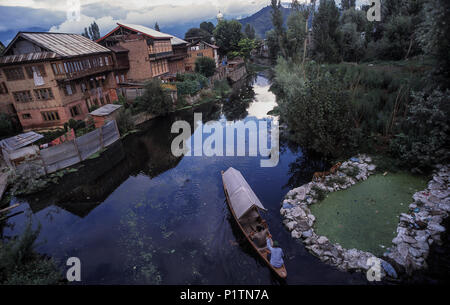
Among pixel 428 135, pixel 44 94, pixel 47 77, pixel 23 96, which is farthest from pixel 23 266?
pixel 23 96

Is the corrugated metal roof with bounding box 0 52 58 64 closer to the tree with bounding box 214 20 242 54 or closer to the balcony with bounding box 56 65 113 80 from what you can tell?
the balcony with bounding box 56 65 113 80

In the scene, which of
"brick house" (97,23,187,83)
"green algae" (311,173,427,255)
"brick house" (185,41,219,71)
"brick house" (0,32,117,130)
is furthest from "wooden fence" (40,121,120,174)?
"brick house" (185,41,219,71)

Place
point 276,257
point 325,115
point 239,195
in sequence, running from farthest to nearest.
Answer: point 325,115 < point 239,195 < point 276,257

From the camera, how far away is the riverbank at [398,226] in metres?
10.7

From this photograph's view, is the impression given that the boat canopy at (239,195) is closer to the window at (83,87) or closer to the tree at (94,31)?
the window at (83,87)

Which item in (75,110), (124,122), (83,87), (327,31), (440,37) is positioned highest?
(327,31)

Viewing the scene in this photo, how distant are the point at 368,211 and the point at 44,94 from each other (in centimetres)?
3482

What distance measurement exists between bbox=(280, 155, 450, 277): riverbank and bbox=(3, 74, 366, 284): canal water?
0.61 m

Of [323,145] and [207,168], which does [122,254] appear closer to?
[207,168]

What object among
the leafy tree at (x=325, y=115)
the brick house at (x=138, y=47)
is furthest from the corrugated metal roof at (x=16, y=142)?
the leafy tree at (x=325, y=115)

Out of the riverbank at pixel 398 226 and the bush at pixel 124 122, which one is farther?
the bush at pixel 124 122

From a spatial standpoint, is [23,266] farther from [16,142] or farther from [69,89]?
[69,89]

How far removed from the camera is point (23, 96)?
92.7ft
